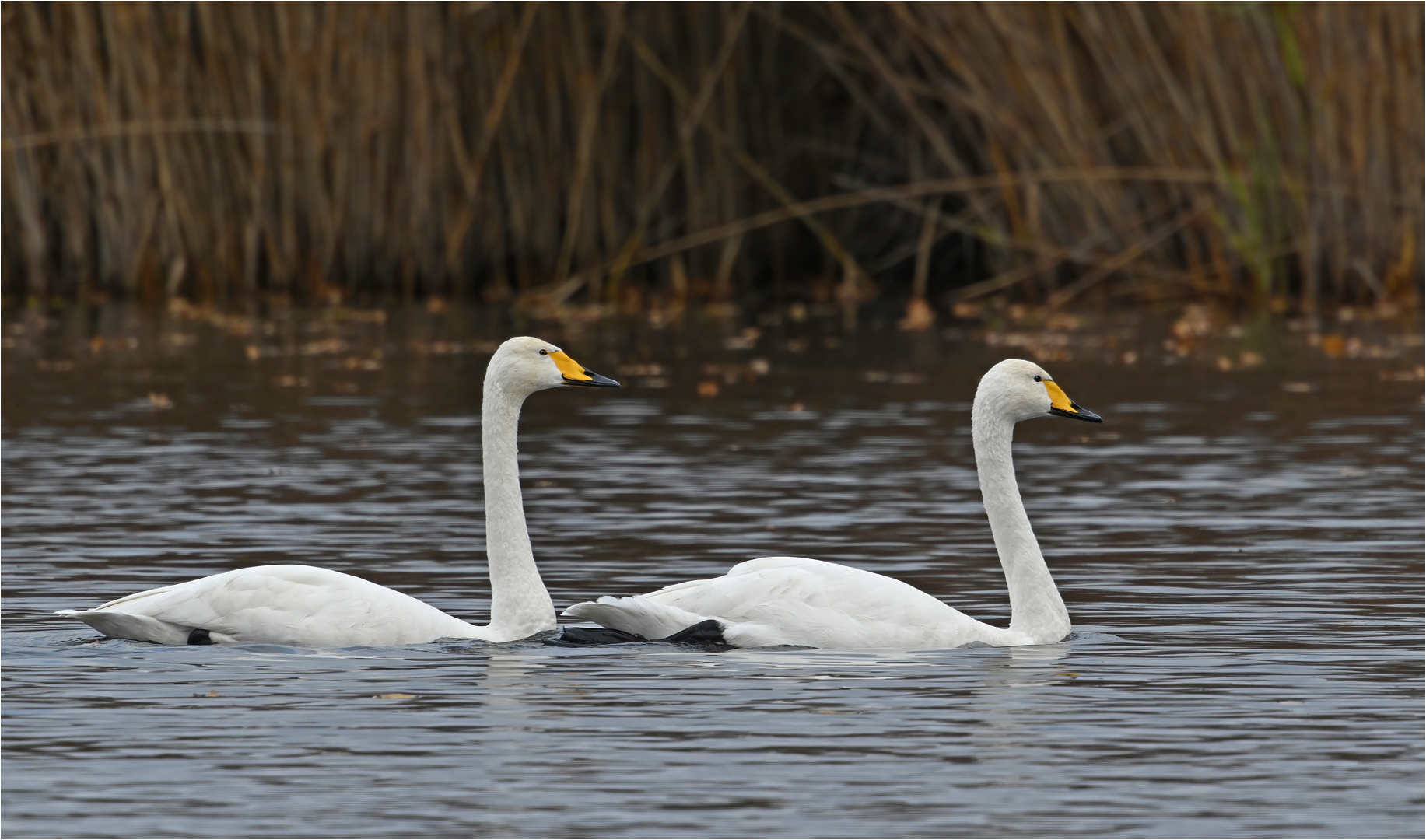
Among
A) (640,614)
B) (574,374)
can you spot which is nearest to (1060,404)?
(574,374)

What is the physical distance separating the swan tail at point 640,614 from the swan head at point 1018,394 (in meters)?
1.61

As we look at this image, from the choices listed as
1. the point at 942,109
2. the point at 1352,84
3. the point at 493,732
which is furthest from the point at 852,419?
the point at 942,109

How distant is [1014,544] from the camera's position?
9625mm

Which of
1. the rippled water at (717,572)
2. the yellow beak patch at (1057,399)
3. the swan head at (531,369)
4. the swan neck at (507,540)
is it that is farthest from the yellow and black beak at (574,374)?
the yellow beak patch at (1057,399)

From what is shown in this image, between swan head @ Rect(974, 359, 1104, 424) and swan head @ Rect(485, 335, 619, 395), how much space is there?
1.46 meters

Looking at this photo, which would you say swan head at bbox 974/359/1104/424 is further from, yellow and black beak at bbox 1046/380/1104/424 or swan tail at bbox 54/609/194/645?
swan tail at bbox 54/609/194/645

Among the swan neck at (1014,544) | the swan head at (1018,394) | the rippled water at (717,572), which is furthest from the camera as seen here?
the swan head at (1018,394)

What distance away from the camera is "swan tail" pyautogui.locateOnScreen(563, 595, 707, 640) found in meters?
9.04

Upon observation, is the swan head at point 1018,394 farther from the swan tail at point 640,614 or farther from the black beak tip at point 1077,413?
the swan tail at point 640,614

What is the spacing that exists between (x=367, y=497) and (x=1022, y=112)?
1456cm

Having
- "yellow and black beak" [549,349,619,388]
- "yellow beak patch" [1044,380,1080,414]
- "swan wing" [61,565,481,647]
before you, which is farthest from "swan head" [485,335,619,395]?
"yellow beak patch" [1044,380,1080,414]

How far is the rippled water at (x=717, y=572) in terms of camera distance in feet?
22.0

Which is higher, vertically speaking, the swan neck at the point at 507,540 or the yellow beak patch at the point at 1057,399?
the yellow beak patch at the point at 1057,399

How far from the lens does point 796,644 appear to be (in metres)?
9.20
